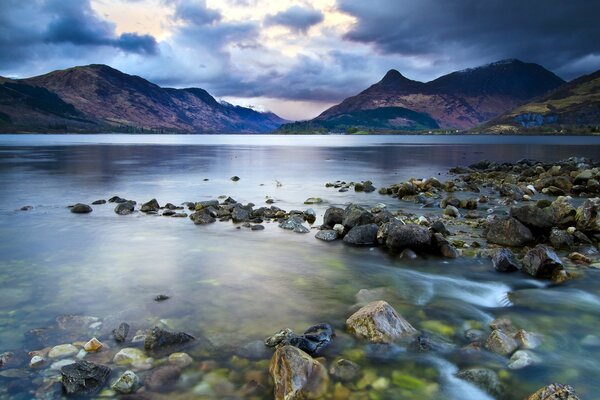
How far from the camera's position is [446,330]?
34.6 feet

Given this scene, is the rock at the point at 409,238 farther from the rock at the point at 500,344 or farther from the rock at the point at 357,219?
the rock at the point at 500,344

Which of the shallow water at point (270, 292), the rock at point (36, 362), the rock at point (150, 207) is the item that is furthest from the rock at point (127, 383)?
the rock at point (150, 207)

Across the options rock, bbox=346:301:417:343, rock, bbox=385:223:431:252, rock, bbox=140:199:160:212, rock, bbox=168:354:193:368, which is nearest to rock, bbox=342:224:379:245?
rock, bbox=385:223:431:252

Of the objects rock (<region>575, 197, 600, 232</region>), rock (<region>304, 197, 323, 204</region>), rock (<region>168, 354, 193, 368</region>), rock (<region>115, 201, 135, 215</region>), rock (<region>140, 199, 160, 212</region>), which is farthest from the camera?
rock (<region>304, 197, 323, 204</region>)

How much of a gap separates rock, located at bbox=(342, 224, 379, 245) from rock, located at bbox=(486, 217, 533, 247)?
5111mm

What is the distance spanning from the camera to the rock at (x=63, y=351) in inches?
347

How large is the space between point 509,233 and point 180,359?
1507 cm

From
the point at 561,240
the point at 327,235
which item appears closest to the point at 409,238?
the point at 327,235

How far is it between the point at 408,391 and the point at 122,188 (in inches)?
1382

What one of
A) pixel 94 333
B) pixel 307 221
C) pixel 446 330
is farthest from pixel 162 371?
pixel 307 221

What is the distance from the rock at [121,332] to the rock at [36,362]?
1.47 meters

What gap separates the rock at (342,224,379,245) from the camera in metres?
18.7

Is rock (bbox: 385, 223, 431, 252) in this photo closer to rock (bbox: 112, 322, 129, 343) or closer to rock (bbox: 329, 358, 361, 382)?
rock (bbox: 329, 358, 361, 382)

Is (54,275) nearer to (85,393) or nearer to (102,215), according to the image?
(85,393)
